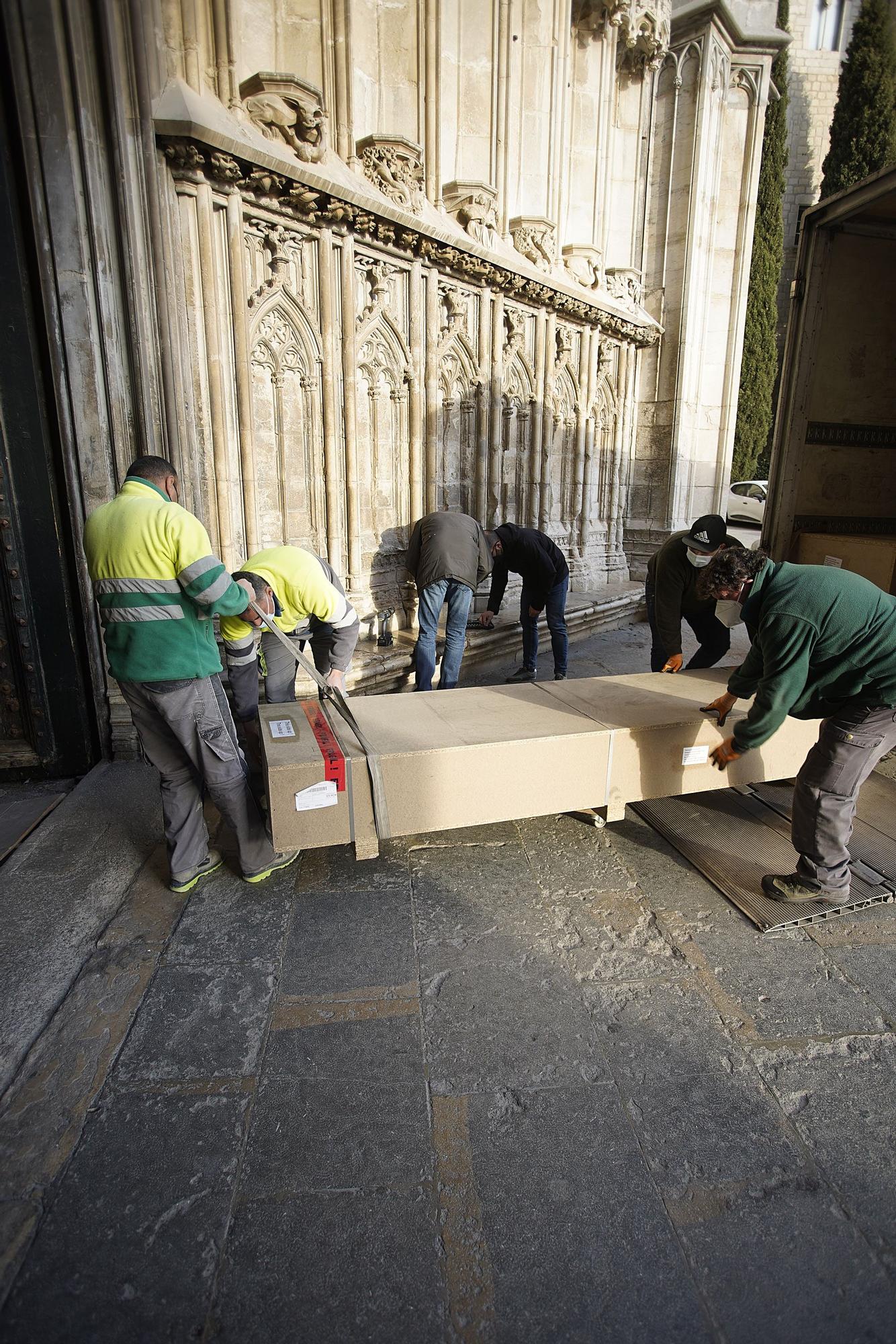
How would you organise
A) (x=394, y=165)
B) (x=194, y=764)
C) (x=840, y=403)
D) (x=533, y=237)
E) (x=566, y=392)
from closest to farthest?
(x=194, y=764)
(x=840, y=403)
(x=394, y=165)
(x=533, y=237)
(x=566, y=392)

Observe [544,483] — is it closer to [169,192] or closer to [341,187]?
[341,187]

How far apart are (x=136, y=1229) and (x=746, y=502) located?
721 inches

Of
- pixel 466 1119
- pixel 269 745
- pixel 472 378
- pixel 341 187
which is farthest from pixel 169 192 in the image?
pixel 466 1119

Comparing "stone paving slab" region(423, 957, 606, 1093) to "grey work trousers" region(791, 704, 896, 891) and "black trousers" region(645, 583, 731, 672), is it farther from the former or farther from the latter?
"black trousers" region(645, 583, 731, 672)

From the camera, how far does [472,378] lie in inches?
273

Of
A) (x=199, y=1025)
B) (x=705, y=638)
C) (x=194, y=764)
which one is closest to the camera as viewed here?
(x=199, y=1025)

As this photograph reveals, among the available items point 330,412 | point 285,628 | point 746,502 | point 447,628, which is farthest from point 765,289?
point 285,628

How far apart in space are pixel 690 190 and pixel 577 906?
9914 mm

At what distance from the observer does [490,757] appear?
2.71 m

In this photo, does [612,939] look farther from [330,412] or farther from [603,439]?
[603,439]

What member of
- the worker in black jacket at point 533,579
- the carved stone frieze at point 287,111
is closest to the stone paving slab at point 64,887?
the worker in black jacket at point 533,579

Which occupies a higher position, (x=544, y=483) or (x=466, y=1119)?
(x=544, y=483)

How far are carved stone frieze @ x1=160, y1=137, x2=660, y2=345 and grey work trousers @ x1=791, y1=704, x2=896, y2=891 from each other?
4974 millimetres

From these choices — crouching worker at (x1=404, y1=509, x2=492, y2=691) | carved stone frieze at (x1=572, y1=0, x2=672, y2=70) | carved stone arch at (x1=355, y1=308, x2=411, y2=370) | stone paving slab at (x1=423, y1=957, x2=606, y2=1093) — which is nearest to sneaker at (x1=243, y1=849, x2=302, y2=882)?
stone paving slab at (x1=423, y1=957, x2=606, y2=1093)
